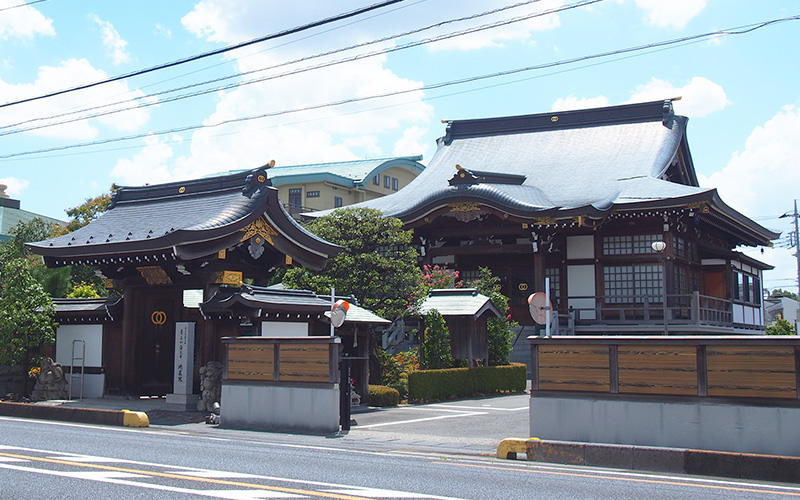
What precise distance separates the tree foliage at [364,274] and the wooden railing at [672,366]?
1122 centimetres

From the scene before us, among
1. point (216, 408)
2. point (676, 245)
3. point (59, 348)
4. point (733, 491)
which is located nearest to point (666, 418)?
point (733, 491)

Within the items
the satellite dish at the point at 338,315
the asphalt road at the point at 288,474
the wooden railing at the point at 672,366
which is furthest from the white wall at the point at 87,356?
the wooden railing at the point at 672,366

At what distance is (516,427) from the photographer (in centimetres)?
1756

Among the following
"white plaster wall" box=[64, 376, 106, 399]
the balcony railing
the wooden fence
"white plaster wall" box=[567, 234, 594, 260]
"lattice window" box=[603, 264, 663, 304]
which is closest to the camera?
the wooden fence

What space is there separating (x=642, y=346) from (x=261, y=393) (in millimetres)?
8264

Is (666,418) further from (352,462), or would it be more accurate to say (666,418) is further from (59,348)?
(59,348)

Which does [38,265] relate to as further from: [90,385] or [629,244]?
[629,244]

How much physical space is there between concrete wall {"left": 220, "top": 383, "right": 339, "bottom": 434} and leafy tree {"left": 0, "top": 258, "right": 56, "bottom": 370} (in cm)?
744

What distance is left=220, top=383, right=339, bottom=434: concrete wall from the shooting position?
16234 mm

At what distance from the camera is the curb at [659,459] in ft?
35.9

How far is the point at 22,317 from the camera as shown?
2169 cm

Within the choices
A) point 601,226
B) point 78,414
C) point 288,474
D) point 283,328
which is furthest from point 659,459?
point 601,226

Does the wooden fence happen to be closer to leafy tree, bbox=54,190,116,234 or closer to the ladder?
the ladder

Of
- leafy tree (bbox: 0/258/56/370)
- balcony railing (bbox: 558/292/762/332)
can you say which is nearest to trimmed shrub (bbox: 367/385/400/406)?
leafy tree (bbox: 0/258/56/370)
